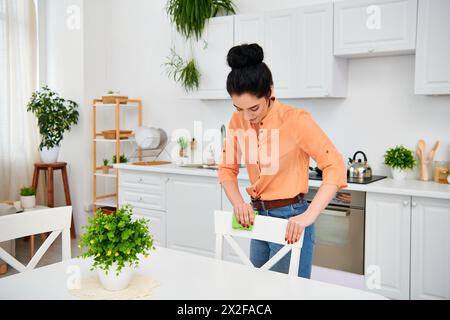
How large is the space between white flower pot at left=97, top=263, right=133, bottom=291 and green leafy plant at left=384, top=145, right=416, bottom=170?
2.52 m

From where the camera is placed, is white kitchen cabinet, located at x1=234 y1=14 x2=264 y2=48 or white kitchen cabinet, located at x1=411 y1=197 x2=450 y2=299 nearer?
white kitchen cabinet, located at x1=411 y1=197 x2=450 y2=299

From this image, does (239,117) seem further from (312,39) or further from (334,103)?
(334,103)

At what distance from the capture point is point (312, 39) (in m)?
3.55

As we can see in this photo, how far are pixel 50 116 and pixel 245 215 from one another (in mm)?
3510

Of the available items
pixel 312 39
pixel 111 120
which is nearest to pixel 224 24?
pixel 312 39

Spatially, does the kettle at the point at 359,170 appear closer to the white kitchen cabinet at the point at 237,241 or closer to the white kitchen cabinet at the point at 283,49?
the white kitchen cabinet at the point at 283,49

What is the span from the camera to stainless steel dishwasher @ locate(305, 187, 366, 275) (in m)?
3.22

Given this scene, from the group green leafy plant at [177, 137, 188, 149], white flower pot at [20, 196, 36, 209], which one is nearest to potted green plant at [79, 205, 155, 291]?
green leafy plant at [177, 137, 188, 149]

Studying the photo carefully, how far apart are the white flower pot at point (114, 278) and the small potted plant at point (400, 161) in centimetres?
252

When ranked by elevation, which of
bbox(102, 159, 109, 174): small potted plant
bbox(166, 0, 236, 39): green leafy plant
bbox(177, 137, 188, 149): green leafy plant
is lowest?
bbox(102, 159, 109, 174): small potted plant

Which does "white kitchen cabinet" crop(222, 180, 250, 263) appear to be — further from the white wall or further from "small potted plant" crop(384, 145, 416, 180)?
"small potted plant" crop(384, 145, 416, 180)

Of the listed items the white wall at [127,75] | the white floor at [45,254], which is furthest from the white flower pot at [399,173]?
the white floor at [45,254]

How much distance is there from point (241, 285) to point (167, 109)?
11.7 ft
